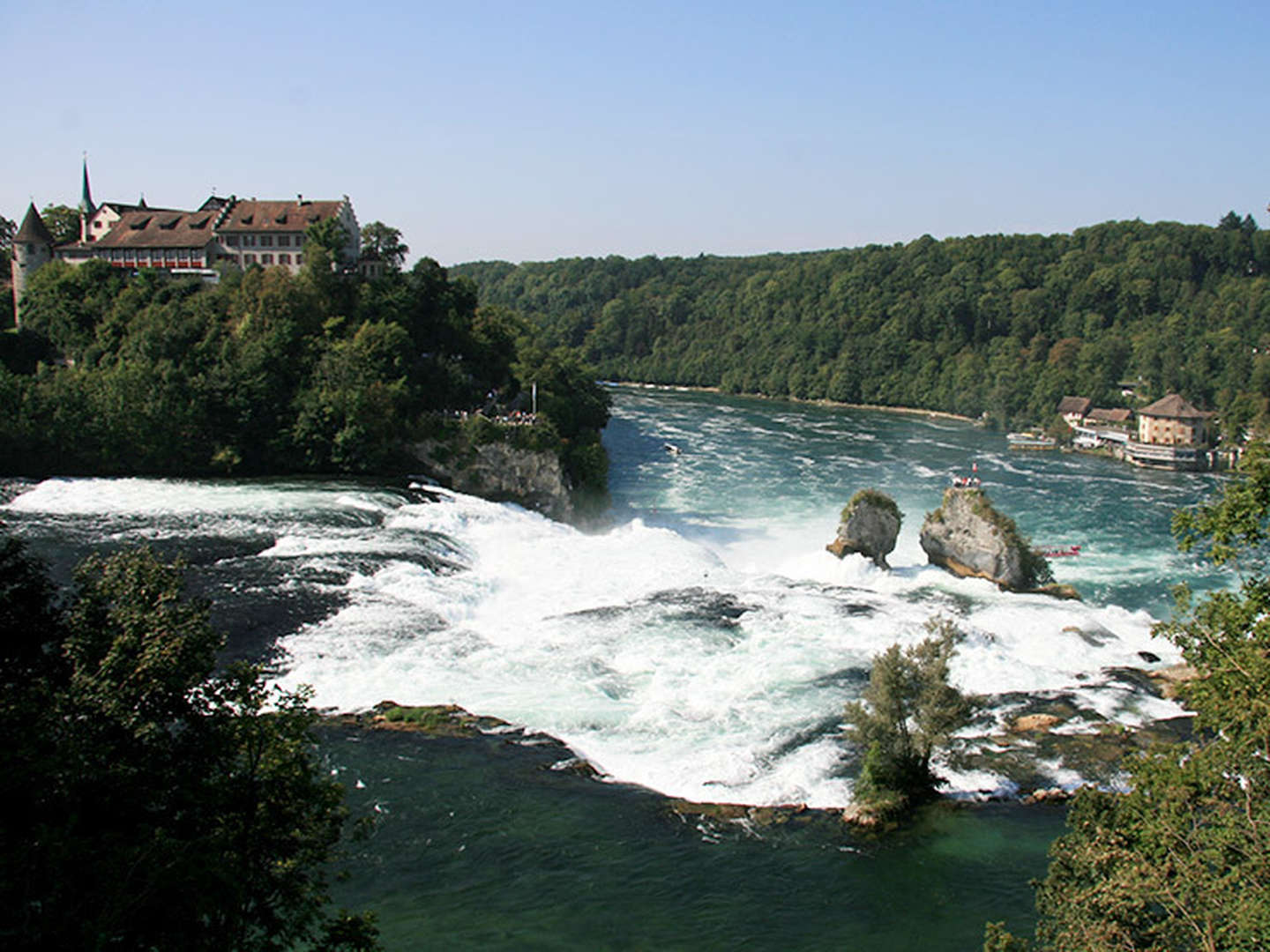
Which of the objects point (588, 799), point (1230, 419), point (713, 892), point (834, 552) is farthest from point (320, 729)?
point (1230, 419)

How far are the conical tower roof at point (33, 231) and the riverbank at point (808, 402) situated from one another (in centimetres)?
8927

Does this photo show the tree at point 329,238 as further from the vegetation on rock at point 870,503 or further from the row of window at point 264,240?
the vegetation on rock at point 870,503

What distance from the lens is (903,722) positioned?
2512cm

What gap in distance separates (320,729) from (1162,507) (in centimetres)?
5925

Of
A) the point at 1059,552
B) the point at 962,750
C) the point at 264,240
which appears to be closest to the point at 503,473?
the point at 264,240

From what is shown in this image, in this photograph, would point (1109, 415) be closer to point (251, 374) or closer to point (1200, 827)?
point (251, 374)

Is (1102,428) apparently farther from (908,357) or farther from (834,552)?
(834,552)

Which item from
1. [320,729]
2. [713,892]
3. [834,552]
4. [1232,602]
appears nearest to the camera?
[1232,602]

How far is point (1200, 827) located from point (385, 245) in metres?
59.8

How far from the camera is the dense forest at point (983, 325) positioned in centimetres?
11356

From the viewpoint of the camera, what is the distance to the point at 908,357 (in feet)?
452

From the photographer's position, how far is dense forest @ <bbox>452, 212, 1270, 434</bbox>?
4471 inches

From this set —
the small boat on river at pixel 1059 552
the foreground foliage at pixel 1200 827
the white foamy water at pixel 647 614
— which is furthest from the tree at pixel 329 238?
the foreground foliage at pixel 1200 827

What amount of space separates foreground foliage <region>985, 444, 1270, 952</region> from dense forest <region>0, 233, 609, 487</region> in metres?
41.2
